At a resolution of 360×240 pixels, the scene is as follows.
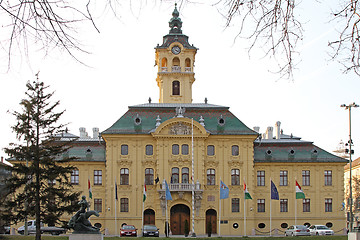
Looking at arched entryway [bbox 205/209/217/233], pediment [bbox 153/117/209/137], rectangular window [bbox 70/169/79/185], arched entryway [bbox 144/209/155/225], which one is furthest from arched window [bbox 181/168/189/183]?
rectangular window [bbox 70/169/79/185]

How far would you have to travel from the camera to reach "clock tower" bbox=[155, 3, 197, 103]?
6638cm

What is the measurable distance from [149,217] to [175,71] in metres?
20.3

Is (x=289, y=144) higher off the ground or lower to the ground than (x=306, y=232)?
higher

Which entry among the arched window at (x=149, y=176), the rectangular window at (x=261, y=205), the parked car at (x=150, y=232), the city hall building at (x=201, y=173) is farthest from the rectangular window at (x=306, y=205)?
the parked car at (x=150, y=232)

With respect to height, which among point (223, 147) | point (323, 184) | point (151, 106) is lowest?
point (323, 184)

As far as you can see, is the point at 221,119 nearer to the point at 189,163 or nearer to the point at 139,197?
the point at 189,163

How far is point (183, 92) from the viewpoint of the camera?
66.5 m

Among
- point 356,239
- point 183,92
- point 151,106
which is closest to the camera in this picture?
point 356,239

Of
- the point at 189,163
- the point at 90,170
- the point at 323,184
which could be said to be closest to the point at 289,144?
the point at 323,184

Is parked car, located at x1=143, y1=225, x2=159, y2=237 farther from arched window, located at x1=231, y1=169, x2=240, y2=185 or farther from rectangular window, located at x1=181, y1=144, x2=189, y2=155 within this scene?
arched window, located at x1=231, y1=169, x2=240, y2=185

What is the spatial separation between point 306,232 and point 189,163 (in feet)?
43.3

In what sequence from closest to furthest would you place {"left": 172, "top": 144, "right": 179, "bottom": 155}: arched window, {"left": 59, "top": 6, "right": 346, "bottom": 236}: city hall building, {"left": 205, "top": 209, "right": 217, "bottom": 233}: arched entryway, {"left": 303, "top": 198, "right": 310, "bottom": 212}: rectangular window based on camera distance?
{"left": 59, "top": 6, "right": 346, "bottom": 236}: city hall building → {"left": 205, "top": 209, "right": 217, "bottom": 233}: arched entryway → {"left": 172, "top": 144, "right": 179, "bottom": 155}: arched window → {"left": 303, "top": 198, "right": 310, "bottom": 212}: rectangular window

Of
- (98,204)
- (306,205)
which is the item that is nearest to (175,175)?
(98,204)

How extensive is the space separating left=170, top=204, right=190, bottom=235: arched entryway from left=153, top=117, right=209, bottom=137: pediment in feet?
23.4
